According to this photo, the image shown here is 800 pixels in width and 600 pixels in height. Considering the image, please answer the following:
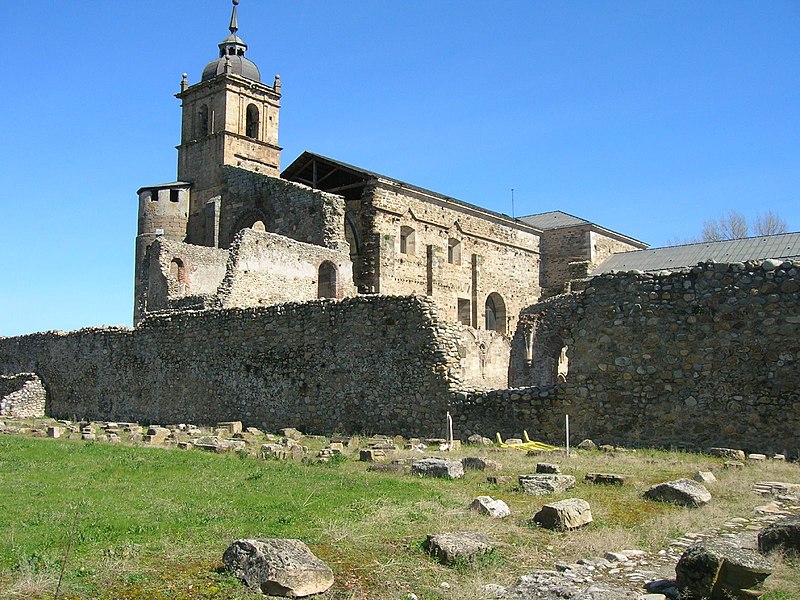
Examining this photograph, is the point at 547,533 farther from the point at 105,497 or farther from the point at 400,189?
the point at 400,189

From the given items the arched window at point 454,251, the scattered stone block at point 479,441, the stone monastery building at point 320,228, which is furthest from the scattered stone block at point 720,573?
the arched window at point 454,251

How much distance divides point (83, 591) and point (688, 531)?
468 cm

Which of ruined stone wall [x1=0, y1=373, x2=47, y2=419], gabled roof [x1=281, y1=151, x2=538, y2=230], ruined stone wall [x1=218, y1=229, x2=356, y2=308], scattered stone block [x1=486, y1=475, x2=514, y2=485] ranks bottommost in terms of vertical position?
scattered stone block [x1=486, y1=475, x2=514, y2=485]

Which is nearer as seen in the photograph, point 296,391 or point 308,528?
point 308,528

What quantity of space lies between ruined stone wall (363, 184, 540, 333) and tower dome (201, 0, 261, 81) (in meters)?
11.6

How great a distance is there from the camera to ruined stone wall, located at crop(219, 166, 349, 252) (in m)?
29.6

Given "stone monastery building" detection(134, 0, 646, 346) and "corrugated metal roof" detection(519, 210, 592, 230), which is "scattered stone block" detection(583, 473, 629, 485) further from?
"corrugated metal roof" detection(519, 210, 592, 230)

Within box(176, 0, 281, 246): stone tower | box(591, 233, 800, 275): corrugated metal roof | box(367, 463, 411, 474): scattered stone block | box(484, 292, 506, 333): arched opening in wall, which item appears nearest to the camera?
box(367, 463, 411, 474): scattered stone block

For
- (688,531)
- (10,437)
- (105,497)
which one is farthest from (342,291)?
(688,531)

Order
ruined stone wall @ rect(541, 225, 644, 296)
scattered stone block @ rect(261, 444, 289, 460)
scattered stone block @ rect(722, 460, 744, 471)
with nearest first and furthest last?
scattered stone block @ rect(722, 460, 744, 471) < scattered stone block @ rect(261, 444, 289, 460) < ruined stone wall @ rect(541, 225, 644, 296)

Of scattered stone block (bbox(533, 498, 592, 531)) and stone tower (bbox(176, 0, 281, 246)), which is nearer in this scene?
scattered stone block (bbox(533, 498, 592, 531))

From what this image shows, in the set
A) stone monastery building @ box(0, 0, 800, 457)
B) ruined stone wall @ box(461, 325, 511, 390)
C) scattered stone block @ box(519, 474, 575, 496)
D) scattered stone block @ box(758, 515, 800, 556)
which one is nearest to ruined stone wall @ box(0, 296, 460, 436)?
stone monastery building @ box(0, 0, 800, 457)

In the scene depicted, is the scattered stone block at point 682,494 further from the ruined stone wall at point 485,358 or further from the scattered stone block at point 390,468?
the ruined stone wall at point 485,358

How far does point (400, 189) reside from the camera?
3484 cm
